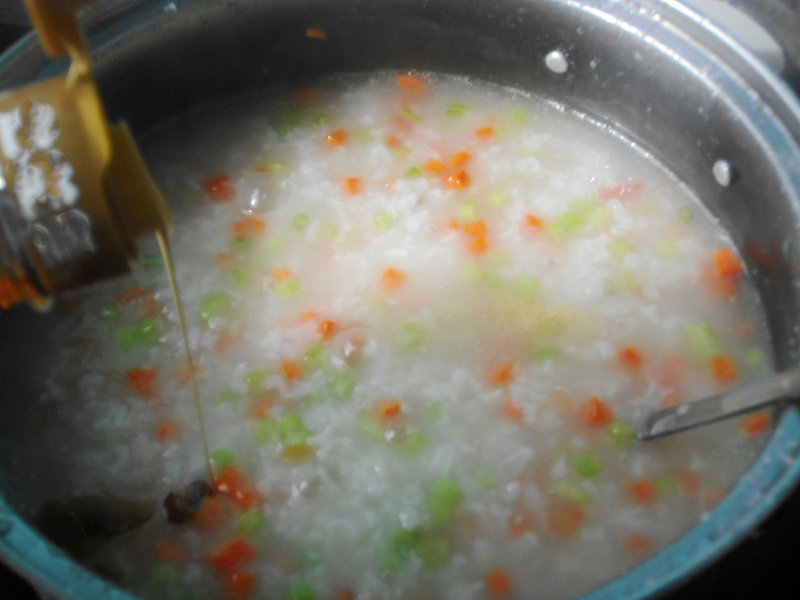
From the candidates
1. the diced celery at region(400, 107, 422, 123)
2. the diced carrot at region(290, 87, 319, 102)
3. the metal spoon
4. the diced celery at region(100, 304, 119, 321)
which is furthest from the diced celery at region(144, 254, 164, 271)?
the metal spoon

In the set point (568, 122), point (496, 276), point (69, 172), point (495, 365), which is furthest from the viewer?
point (568, 122)

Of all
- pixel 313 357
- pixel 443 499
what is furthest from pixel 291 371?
pixel 443 499

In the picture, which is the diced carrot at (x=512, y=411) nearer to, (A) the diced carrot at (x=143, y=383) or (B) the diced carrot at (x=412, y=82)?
(A) the diced carrot at (x=143, y=383)

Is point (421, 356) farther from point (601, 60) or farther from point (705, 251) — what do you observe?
point (601, 60)

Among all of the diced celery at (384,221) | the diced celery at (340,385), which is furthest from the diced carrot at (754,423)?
the diced celery at (384,221)

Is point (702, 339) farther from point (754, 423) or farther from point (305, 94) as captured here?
point (305, 94)

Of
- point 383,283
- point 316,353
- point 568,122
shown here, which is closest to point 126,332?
point 316,353
